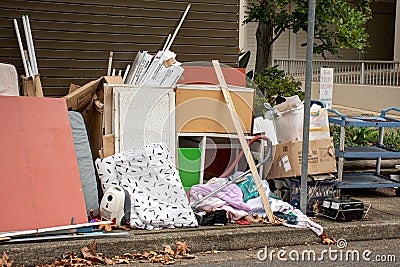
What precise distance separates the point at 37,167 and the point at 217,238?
168cm

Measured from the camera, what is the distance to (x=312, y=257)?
6.00 metres

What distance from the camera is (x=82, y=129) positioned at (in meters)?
6.78

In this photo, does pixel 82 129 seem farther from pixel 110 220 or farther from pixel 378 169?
pixel 378 169

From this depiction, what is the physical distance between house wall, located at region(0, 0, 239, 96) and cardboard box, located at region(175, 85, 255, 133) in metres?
1.14

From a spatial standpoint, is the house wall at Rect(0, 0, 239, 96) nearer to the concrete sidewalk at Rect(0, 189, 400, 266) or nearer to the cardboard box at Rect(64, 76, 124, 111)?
the cardboard box at Rect(64, 76, 124, 111)

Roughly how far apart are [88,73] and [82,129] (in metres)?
1.34

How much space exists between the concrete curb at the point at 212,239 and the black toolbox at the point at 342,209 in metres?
0.10

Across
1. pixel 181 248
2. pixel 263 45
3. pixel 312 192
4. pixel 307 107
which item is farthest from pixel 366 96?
pixel 181 248

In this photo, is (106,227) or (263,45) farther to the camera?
(263,45)

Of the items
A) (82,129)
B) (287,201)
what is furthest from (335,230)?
(82,129)

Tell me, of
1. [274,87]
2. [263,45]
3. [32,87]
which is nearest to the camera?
[32,87]

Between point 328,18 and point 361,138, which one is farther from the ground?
point 328,18

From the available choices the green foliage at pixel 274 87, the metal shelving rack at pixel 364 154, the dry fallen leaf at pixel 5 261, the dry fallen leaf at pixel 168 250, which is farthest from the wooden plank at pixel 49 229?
the green foliage at pixel 274 87

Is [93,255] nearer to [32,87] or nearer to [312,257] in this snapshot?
[312,257]
